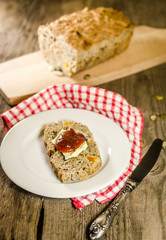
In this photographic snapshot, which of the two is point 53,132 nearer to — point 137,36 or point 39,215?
point 39,215

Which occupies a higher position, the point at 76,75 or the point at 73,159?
the point at 73,159

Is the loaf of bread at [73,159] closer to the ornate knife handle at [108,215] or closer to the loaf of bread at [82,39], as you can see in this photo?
the ornate knife handle at [108,215]

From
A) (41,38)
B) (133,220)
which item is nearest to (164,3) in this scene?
(41,38)

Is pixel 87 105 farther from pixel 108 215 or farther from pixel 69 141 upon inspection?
pixel 108 215

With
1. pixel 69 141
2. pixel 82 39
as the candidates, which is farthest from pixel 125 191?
pixel 82 39

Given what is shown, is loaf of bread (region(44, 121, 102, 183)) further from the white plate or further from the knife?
the knife

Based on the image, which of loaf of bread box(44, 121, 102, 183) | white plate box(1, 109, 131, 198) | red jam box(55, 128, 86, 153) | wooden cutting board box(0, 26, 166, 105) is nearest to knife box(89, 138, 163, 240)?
white plate box(1, 109, 131, 198)
